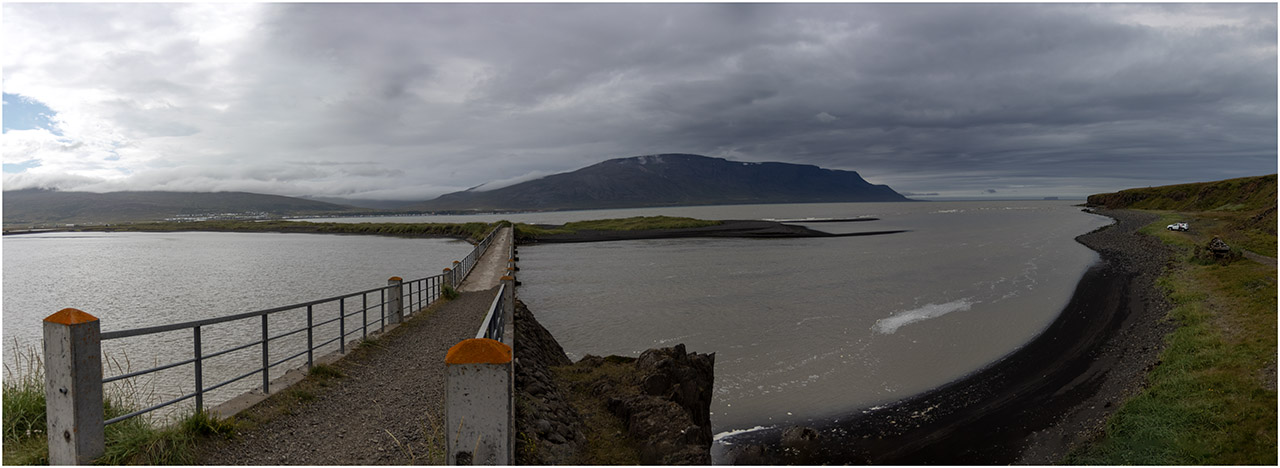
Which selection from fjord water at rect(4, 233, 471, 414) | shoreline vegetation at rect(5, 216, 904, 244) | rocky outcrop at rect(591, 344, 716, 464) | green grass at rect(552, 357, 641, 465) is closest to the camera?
green grass at rect(552, 357, 641, 465)

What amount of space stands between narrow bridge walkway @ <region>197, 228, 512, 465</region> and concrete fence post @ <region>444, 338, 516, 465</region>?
0.92 metres

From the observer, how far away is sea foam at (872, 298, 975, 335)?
68.3 ft

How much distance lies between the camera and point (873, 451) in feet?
35.2

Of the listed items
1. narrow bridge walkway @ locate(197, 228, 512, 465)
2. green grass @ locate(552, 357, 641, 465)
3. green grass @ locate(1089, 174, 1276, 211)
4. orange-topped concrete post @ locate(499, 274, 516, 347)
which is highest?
green grass @ locate(1089, 174, 1276, 211)

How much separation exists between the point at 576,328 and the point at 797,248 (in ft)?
126

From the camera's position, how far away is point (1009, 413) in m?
12.3

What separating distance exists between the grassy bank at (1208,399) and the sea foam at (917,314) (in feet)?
22.8

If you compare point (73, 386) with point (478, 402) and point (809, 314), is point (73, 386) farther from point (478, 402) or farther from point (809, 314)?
point (809, 314)

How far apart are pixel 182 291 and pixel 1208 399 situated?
37916 mm

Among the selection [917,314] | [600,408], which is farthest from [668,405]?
[917,314]

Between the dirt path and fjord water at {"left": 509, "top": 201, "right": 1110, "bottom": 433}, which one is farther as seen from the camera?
the dirt path

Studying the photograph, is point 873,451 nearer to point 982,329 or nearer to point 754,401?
point 754,401

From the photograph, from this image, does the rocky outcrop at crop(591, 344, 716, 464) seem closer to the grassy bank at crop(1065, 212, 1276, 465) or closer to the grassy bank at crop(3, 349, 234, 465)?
the grassy bank at crop(3, 349, 234, 465)

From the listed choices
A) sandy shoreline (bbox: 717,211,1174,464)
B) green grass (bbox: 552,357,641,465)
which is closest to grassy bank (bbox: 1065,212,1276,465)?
sandy shoreline (bbox: 717,211,1174,464)
